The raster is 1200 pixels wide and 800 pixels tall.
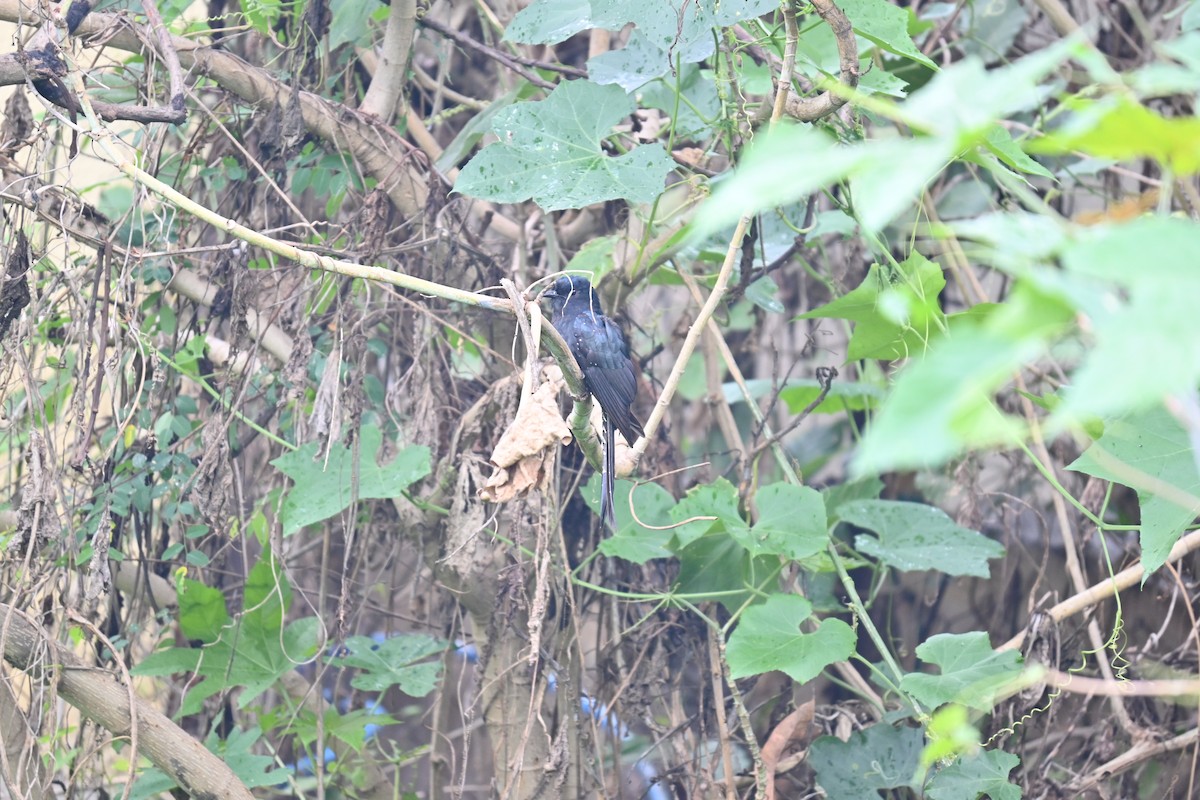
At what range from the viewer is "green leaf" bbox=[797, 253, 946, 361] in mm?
2260

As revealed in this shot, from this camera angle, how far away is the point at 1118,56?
12.2 feet

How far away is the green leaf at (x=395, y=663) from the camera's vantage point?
265cm

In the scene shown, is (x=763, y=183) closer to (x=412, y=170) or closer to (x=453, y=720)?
(x=412, y=170)


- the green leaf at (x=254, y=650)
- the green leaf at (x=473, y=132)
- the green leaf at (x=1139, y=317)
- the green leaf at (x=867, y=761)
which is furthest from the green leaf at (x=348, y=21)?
the green leaf at (x=1139, y=317)

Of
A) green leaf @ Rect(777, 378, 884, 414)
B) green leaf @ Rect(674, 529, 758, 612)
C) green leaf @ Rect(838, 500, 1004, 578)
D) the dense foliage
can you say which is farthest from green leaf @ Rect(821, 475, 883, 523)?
green leaf @ Rect(674, 529, 758, 612)

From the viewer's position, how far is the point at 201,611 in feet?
8.52

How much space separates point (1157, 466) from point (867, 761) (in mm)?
1078

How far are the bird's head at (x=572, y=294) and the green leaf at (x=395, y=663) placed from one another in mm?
983

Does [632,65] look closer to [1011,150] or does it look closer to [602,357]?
[602,357]

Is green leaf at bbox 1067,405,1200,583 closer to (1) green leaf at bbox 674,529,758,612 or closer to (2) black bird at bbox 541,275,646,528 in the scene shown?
(1) green leaf at bbox 674,529,758,612

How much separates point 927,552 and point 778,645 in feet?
2.17

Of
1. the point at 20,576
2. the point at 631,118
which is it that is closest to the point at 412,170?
the point at 631,118

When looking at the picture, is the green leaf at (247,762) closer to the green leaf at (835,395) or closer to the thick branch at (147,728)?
the thick branch at (147,728)

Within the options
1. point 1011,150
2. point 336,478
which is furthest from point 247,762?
point 1011,150
